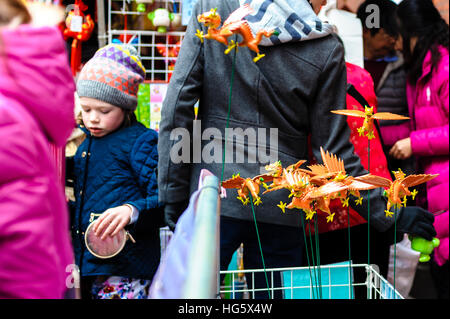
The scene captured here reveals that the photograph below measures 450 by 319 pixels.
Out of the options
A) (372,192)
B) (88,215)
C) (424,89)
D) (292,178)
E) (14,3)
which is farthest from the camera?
(424,89)

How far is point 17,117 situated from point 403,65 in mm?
2115

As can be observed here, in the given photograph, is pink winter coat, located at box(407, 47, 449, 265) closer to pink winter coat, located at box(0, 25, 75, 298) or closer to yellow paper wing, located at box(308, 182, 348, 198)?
yellow paper wing, located at box(308, 182, 348, 198)

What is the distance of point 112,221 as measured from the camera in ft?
5.55

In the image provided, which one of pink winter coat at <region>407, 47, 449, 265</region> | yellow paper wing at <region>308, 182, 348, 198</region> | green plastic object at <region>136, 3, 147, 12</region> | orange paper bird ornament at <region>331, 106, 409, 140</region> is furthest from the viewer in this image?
green plastic object at <region>136, 3, 147, 12</region>

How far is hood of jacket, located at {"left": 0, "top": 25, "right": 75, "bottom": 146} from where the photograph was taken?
672 millimetres

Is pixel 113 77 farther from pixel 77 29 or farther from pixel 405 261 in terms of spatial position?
pixel 405 261

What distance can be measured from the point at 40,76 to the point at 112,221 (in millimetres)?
1041

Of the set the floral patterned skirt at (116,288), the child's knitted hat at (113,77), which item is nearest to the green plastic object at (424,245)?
the floral patterned skirt at (116,288)

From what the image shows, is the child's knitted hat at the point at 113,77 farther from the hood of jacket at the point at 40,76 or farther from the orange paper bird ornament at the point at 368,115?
the hood of jacket at the point at 40,76

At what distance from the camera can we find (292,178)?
99cm

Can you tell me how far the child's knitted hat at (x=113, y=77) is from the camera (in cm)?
178

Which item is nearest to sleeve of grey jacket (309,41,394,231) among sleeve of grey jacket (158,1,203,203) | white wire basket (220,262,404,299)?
white wire basket (220,262,404,299)
